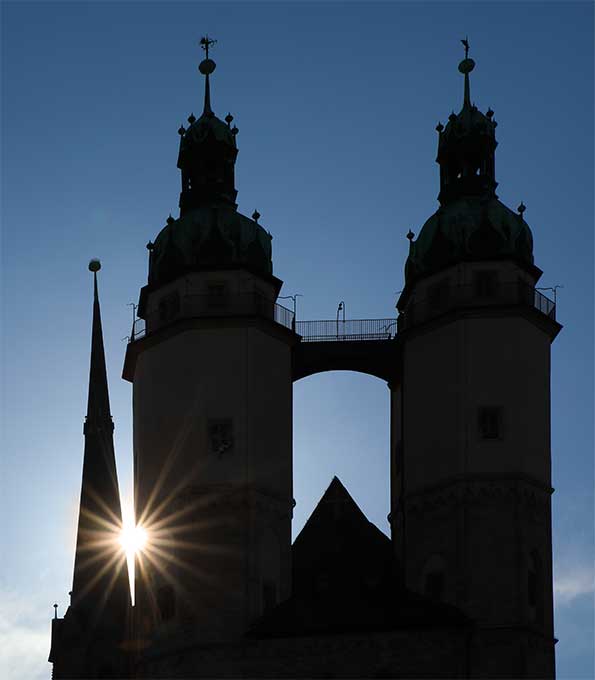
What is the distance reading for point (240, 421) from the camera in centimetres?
8600

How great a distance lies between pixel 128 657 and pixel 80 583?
13.5 feet

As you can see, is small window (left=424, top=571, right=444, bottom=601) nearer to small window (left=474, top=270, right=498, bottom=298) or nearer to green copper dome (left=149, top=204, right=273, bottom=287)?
small window (left=474, top=270, right=498, bottom=298)

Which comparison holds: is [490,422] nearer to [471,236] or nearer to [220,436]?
[471,236]

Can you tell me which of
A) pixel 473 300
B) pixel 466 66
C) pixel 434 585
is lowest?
pixel 434 585

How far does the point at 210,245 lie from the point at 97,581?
15.3 metres

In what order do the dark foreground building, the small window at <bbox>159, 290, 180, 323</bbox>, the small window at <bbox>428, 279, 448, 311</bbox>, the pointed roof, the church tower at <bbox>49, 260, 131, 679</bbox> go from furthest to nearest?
Answer: the pointed roof < the church tower at <bbox>49, 260, 131, 679</bbox> < the small window at <bbox>159, 290, 180, 323</bbox> < the small window at <bbox>428, 279, 448, 311</bbox> < the dark foreground building

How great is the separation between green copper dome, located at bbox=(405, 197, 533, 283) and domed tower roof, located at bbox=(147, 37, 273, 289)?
22.8ft

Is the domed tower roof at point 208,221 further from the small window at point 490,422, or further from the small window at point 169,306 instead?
the small window at point 490,422

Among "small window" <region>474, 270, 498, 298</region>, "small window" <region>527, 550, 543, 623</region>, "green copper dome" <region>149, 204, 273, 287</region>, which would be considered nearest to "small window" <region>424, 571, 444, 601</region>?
"small window" <region>527, 550, 543, 623</region>

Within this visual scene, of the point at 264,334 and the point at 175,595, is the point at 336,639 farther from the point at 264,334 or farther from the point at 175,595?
the point at 264,334

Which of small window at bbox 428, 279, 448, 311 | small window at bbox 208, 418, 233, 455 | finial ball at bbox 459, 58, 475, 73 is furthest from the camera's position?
finial ball at bbox 459, 58, 475, 73

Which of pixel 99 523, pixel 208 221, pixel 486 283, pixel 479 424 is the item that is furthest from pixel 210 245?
pixel 479 424

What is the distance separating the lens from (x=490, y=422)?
85.1 meters

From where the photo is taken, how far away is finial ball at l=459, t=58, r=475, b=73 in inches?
3669
